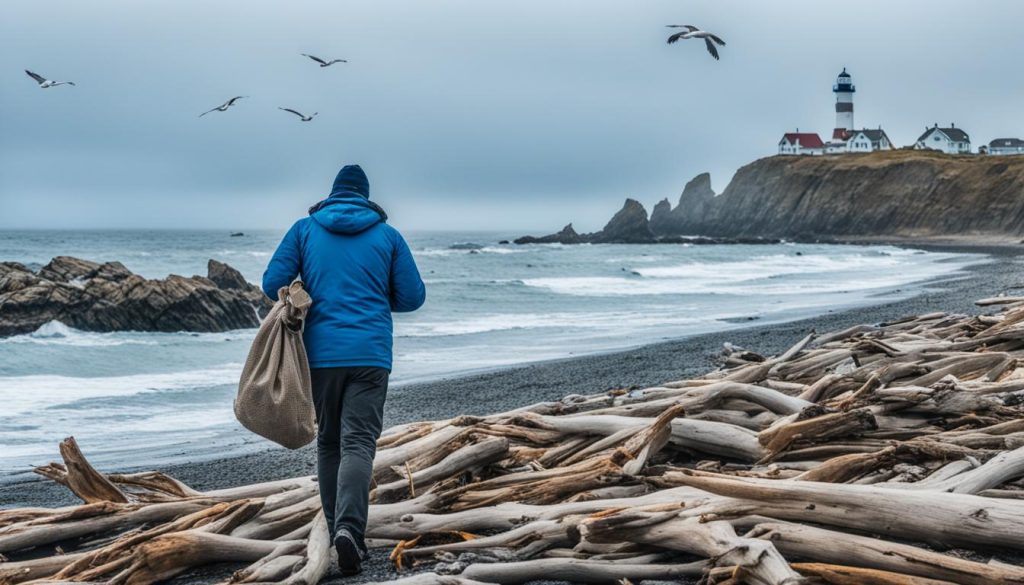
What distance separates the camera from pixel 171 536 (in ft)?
14.8

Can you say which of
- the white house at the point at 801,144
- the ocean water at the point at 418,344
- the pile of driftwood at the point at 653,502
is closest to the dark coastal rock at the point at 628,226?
the white house at the point at 801,144

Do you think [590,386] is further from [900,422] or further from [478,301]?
[478,301]

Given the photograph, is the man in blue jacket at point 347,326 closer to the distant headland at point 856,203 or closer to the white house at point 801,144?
the distant headland at point 856,203

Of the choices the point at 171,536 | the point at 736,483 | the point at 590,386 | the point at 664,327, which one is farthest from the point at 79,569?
the point at 664,327

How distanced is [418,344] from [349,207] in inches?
660

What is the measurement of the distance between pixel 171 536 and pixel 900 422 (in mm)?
3624

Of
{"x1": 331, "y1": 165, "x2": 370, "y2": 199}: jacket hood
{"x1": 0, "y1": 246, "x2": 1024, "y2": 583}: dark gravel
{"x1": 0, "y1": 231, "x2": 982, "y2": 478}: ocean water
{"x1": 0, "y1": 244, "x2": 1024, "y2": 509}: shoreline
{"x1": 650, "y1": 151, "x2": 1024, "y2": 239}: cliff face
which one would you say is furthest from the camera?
{"x1": 650, "y1": 151, "x2": 1024, "y2": 239}: cliff face

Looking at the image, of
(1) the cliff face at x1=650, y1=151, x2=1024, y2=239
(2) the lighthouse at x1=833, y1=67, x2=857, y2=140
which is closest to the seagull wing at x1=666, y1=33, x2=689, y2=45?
(1) the cliff face at x1=650, y1=151, x2=1024, y2=239

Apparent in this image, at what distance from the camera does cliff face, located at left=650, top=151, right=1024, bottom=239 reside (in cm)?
8900

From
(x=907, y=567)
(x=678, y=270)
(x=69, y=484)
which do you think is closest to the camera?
(x=907, y=567)

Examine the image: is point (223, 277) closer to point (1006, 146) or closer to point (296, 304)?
point (296, 304)

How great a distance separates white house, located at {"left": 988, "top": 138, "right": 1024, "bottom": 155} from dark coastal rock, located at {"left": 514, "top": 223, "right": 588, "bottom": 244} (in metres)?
57.9

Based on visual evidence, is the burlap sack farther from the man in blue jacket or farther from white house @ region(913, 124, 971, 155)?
white house @ region(913, 124, 971, 155)

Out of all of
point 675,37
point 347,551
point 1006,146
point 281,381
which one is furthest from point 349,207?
point 1006,146
